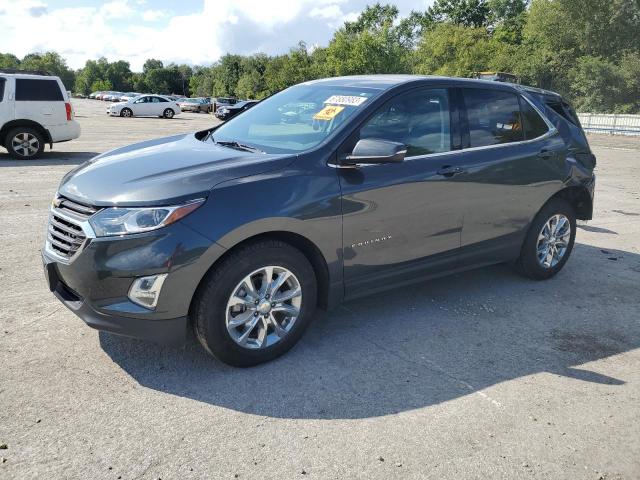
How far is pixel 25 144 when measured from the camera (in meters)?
12.5

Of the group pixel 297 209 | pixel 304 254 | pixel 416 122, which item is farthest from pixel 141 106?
pixel 297 209

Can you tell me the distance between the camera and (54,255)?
137 inches

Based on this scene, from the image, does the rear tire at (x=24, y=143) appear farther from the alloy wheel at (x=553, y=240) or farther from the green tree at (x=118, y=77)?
the green tree at (x=118, y=77)

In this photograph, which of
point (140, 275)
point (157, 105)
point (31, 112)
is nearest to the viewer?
point (140, 275)

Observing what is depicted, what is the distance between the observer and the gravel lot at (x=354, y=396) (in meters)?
2.78

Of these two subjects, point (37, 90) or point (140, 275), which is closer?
point (140, 275)

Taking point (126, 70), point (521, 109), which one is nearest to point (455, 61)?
point (521, 109)

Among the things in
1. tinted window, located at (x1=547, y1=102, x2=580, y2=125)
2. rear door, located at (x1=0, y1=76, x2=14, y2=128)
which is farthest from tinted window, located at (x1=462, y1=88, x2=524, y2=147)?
rear door, located at (x1=0, y1=76, x2=14, y2=128)

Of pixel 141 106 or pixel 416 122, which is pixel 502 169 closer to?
pixel 416 122

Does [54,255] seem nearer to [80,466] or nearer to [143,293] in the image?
[143,293]

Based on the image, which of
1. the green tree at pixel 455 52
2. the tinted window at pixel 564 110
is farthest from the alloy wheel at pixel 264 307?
the green tree at pixel 455 52

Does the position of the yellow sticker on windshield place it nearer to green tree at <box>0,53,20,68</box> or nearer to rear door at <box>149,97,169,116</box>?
rear door at <box>149,97,169,116</box>

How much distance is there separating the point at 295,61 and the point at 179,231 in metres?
63.5

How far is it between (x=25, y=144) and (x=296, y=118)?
10368 mm
